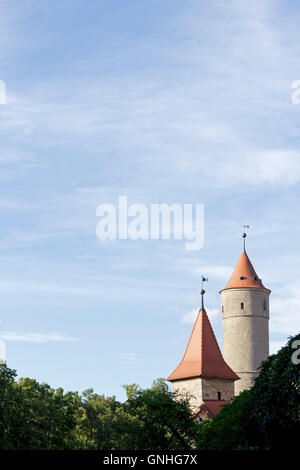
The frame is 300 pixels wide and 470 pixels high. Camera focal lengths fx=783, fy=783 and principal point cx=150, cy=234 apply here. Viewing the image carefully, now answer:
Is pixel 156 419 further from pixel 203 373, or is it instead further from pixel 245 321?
pixel 245 321

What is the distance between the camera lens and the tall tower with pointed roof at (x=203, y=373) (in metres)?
65.0

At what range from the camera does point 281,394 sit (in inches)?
1061

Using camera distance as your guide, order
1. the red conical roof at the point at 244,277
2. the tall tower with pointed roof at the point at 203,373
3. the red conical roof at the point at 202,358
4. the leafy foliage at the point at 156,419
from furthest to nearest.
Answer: the red conical roof at the point at 244,277 → the red conical roof at the point at 202,358 → the tall tower with pointed roof at the point at 203,373 → the leafy foliage at the point at 156,419

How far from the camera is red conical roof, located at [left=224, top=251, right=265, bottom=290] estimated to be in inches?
3098

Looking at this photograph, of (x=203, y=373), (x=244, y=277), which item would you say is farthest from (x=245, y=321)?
(x=203, y=373)

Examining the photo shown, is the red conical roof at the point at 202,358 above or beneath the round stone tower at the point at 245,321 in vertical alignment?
beneath

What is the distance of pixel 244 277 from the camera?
7900 cm

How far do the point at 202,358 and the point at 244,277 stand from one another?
14647mm

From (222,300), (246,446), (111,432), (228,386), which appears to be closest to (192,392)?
(228,386)

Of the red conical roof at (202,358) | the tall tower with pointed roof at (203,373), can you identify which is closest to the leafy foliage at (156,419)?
the tall tower with pointed roof at (203,373)

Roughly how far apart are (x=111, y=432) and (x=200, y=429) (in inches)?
666

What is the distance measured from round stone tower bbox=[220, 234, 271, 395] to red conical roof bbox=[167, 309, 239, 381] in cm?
848

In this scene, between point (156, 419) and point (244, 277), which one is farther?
point (244, 277)

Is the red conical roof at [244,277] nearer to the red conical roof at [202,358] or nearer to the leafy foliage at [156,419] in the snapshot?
the red conical roof at [202,358]
